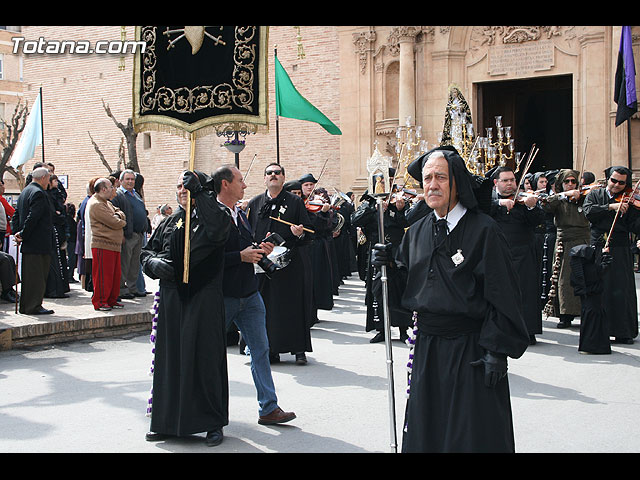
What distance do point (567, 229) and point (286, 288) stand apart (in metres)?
4.52

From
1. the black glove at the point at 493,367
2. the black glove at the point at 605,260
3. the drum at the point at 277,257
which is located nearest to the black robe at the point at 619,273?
the black glove at the point at 605,260

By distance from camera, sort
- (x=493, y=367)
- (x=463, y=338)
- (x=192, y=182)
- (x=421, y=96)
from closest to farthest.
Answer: (x=493, y=367)
(x=463, y=338)
(x=192, y=182)
(x=421, y=96)

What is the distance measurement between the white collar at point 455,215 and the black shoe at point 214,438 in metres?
2.44

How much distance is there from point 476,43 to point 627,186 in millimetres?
14531

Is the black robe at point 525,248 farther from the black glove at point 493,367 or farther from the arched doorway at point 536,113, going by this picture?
the arched doorway at point 536,113

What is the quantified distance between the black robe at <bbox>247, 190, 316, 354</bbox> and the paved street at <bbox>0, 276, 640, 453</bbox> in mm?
305

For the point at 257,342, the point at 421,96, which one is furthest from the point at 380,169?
the point at 421,96

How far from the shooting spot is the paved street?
5.52 meters

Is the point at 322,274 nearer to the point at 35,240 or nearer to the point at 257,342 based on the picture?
the point at 35,240

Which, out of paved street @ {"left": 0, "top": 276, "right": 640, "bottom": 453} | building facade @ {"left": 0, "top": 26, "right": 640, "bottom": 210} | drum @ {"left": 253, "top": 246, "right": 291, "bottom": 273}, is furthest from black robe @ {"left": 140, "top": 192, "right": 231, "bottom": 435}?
building facade @ {"left": 0, "top": 26, "right": 640, "bottom": 210}

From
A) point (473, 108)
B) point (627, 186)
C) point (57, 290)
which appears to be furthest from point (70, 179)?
point (627, 186)

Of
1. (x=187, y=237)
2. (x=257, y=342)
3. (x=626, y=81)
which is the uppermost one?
(x=626, y=81)

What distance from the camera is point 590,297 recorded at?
355 inches

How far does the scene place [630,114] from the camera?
62.7 feet
